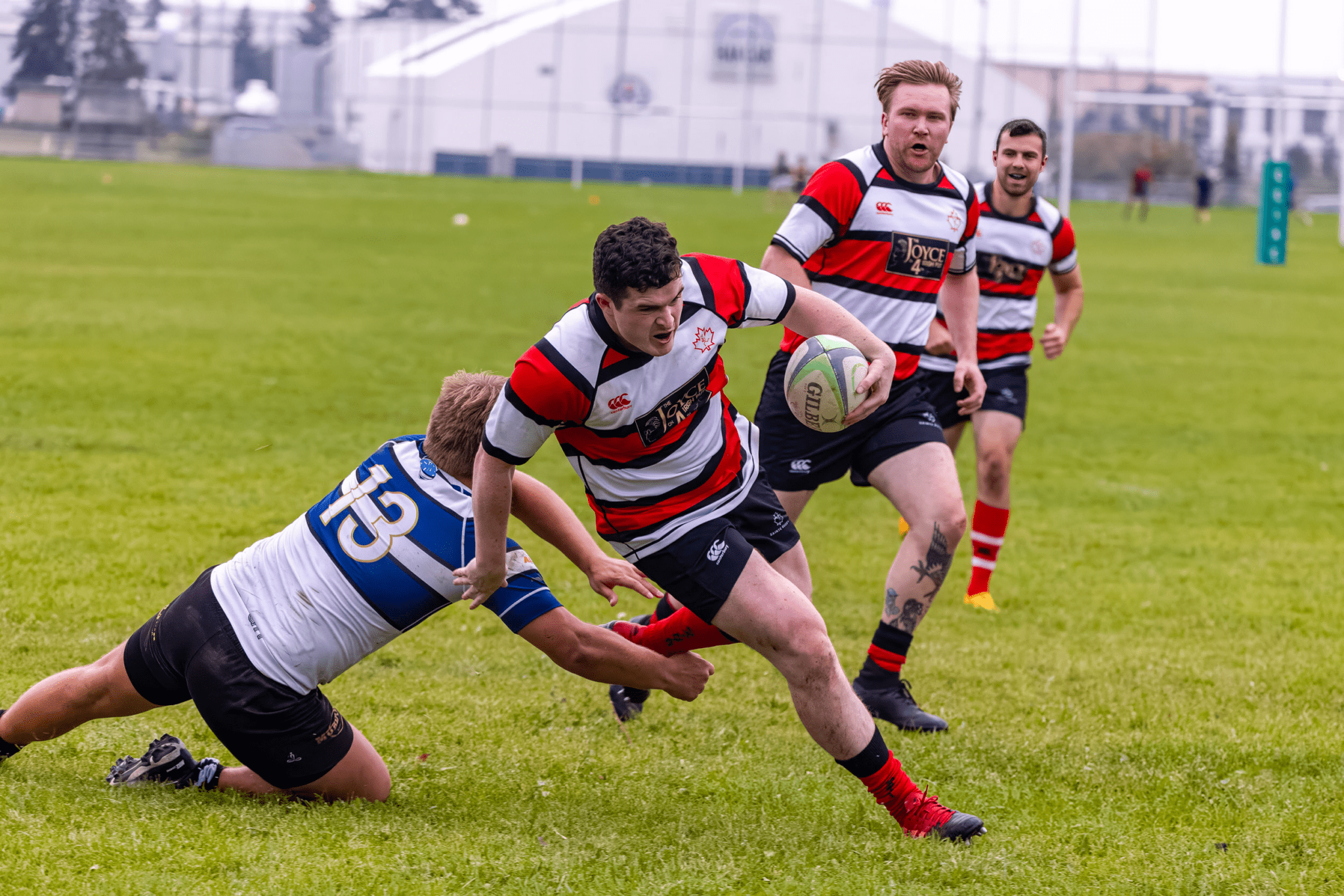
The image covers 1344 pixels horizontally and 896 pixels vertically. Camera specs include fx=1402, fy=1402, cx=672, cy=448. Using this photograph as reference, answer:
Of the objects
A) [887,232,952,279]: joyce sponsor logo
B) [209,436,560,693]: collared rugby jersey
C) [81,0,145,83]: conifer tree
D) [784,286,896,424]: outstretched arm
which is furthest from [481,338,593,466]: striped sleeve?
[81,0,145,83]: conifer tree

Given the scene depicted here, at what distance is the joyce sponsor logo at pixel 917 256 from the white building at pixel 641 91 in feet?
202

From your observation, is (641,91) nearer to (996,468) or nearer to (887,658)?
(996,468)

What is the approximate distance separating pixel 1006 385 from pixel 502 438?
463 centimetres

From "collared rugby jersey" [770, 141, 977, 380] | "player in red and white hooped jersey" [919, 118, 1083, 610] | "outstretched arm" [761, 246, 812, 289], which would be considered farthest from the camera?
"player in red and white hooped jersey" [919, 118, 1083, 610]

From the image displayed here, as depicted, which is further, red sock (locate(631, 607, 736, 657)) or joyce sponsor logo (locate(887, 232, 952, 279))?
joyce sponsor logo (locate(887, 232, 952, 279))

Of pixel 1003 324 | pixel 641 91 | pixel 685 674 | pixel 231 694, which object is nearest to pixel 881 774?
pixel 685 674

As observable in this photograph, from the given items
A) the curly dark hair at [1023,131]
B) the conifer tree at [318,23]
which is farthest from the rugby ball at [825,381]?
the conifer tree at [318,23]

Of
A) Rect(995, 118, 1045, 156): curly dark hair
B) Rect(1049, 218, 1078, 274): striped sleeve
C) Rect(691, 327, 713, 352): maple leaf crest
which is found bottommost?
Rect(691, 327, 713, 352): maple leaf crest

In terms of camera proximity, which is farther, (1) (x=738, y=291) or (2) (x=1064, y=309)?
(2) (x=1064, y=309)

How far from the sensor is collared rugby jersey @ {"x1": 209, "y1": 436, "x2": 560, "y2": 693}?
430cm

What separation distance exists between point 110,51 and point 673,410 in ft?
223

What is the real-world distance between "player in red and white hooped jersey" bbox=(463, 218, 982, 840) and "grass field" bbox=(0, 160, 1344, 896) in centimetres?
58

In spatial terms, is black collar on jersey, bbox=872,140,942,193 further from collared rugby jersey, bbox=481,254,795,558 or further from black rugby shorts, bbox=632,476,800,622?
black rugby shorts, bbox=632,476,800,622

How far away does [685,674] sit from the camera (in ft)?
15.1
